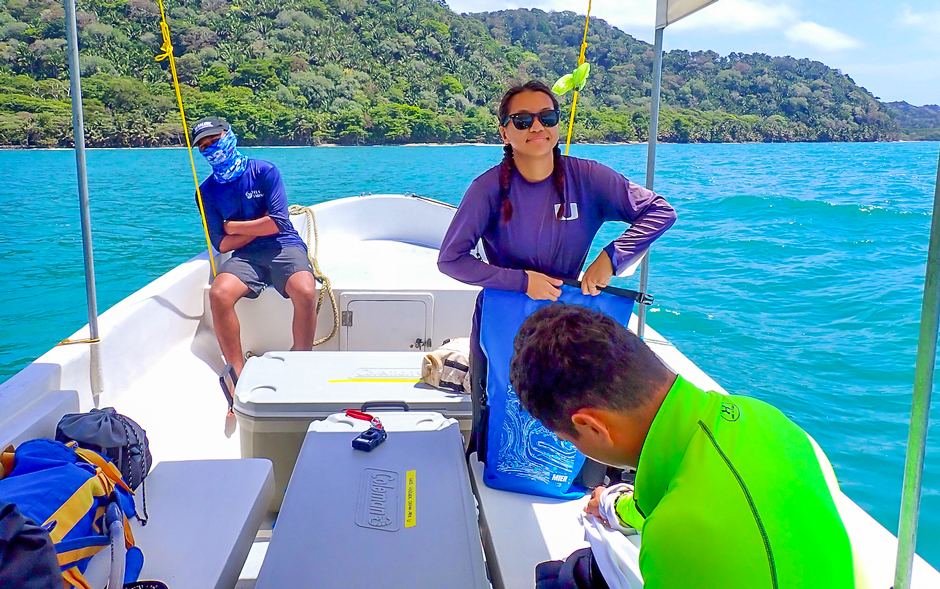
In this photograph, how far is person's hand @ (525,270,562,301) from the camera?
1552 mm

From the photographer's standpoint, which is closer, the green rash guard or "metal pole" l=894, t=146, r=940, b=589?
the green rash guard

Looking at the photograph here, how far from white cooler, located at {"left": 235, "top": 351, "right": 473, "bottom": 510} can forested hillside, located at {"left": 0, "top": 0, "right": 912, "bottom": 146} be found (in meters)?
16.7

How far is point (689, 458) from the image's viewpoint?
2.31 ft

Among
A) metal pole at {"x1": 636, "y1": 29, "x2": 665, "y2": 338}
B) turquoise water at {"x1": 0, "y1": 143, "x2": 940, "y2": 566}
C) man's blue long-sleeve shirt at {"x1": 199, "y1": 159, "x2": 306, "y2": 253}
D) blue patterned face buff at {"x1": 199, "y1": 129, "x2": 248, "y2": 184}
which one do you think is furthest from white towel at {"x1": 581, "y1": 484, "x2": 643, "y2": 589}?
turquoise water at {"x1": 0, "y1": 143, "x2": 940, "y2": 566}

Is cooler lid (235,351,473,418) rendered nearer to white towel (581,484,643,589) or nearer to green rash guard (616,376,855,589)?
white towel (581,484,643,589)

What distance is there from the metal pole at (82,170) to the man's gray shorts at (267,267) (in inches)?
34.8

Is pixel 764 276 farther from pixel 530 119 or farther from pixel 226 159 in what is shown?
pixel 530 119

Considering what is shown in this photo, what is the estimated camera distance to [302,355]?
2.21 meters

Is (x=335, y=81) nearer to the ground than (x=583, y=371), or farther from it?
farther from it

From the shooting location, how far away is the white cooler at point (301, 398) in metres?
1.83

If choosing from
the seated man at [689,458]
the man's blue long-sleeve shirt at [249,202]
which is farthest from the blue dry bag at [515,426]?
the man's blue long-sleeve shirt at [249,202]

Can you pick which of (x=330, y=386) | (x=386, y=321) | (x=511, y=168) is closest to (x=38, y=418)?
(x=330, y=386)

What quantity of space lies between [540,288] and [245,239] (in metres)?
1.85

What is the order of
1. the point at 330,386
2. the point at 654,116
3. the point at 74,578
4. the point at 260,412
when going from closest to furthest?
the point at 74,578
the point at 260,412
the point at 330,386
the point at 654,116
